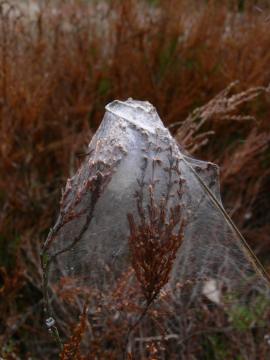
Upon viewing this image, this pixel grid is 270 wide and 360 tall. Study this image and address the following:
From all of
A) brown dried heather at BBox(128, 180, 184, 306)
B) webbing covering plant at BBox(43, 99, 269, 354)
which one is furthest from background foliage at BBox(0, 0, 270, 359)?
brown dried heather at BBox(128, 180, 184, 306)

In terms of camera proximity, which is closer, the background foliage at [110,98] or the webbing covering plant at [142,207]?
the webbing covering plant at [142,207]

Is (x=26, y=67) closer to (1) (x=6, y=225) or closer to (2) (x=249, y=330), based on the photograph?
(1) (x=6, y=225)

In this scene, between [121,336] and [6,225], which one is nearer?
[121,336]

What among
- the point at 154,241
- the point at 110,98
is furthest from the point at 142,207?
the point at 110,98

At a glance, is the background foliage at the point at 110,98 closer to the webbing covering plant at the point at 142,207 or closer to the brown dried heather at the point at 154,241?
the webbing covering plant at the point at 142,207

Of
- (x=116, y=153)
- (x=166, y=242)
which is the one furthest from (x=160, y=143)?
(x=166, y=242)

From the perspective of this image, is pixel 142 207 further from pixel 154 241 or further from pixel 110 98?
pixel 110 98

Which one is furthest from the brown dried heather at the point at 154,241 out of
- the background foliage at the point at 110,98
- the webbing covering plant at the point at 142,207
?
the background foliage at the point at 110,98

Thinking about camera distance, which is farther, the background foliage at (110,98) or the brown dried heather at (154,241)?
the background foliage at (110,98)
